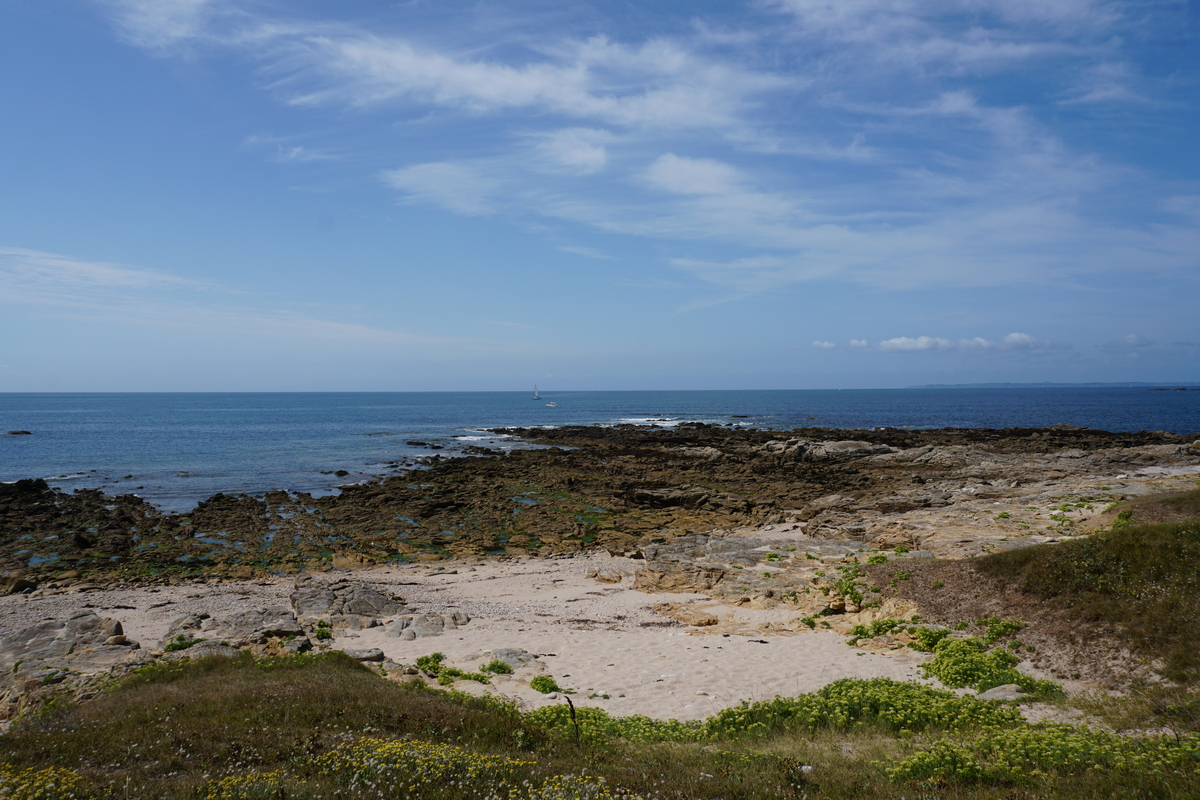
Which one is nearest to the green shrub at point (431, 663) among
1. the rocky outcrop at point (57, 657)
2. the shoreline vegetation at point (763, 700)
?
the shoreline vegetation at point (763, 700)

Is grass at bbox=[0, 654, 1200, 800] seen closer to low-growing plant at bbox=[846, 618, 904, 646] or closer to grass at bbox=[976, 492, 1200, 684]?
grass at bbox=[976, 492, 1200, 684]

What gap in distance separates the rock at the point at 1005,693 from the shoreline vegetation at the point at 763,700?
0.11m

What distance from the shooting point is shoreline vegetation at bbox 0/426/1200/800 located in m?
6.79

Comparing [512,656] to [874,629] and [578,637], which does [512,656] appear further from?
[874,629]

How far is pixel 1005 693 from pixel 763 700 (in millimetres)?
4086

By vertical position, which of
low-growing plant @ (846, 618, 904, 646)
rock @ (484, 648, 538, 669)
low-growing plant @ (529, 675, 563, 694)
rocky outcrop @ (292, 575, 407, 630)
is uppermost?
low-growing plant @ (846, 618, 904, 646)

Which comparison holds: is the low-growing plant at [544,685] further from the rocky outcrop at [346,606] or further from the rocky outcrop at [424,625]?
the rocky outcrop at [346,606]

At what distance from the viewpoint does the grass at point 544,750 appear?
6.45 metres

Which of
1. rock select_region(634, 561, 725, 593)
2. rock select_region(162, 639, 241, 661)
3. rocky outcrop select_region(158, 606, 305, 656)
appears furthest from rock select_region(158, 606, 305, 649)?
rock select_region(634, 561, 725, 593)

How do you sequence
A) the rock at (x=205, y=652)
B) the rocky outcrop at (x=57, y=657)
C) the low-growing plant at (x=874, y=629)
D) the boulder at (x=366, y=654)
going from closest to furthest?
the rocky outcrop at (x=57, y=657)
the rock at (x=205, y=652)
the boulder at (x=366, y=654)
the low-growing plant at (x=874, y=629)

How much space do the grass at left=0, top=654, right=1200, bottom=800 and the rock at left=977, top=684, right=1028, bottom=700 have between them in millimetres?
719

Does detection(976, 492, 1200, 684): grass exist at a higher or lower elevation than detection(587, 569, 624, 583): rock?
higher

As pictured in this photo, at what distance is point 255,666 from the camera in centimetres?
1214

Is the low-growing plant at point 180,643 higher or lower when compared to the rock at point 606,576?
higher
